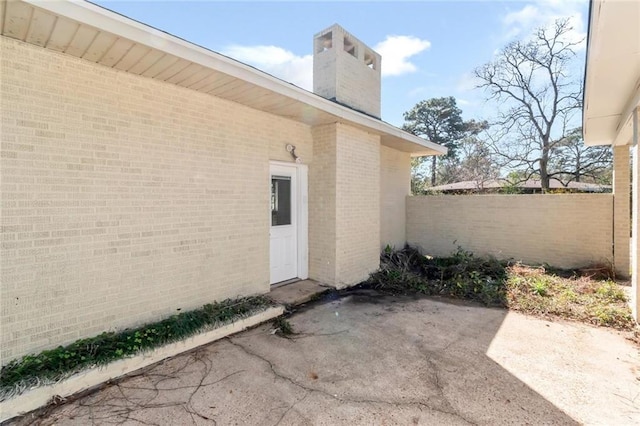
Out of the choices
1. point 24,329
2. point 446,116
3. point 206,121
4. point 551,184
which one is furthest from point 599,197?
point 446,116

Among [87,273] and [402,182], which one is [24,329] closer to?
[87,273]

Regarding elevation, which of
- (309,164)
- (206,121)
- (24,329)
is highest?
(206,121)

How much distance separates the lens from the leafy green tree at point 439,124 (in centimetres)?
2758

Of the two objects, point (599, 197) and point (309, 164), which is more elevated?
point (309, 164)

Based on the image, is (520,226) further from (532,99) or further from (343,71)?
(532,99)

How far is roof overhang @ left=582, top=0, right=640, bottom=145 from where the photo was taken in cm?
253

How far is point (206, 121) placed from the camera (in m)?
4.41

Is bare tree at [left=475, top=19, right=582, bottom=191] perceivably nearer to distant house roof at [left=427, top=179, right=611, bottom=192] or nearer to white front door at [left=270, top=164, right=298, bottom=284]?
distant house roof at [left=427, top=179, right=611, bottom=192]

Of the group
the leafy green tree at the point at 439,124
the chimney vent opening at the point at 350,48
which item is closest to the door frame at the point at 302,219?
the chimney vent opening at the point at 350,48

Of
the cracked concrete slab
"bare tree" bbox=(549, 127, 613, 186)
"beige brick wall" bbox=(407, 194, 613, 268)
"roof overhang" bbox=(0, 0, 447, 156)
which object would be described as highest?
"bare tree" bbox=(549, 127, 613, 186)

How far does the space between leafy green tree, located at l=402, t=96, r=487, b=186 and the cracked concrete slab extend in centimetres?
2453

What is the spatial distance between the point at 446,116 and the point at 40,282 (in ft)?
98.5

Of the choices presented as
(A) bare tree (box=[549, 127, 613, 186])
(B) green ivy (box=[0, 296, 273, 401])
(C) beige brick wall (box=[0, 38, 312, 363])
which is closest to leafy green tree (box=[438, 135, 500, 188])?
(A) bare tree (box=[549, 127, 613, 186])

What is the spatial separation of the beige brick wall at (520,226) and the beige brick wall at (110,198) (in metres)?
6.09
